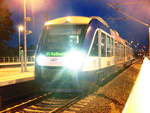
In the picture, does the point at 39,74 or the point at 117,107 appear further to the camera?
the point at 39,74

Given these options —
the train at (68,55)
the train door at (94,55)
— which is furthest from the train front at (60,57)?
the train door at (94,55)

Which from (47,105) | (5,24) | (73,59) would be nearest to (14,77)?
(73,59)

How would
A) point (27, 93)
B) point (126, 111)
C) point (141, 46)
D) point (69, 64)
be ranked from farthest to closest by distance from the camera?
point (141, 46) → point (27, 93) → point (69, 64) → point (126, 111)

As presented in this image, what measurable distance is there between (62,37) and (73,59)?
3.92ft

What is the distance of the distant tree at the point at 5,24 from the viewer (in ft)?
172

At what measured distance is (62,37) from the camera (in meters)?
10.5

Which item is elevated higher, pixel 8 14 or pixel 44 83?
pixel 8 14

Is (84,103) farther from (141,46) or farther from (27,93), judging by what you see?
(141,46)

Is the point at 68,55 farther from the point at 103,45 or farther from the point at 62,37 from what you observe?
the point at 103,45

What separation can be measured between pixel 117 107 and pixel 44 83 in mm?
3224

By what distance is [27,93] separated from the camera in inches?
460

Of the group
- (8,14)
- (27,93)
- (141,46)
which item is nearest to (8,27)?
(8,14)

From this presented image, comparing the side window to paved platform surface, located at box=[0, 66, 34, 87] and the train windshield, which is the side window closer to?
the train windshield

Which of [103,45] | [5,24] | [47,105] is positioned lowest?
[47,105]
